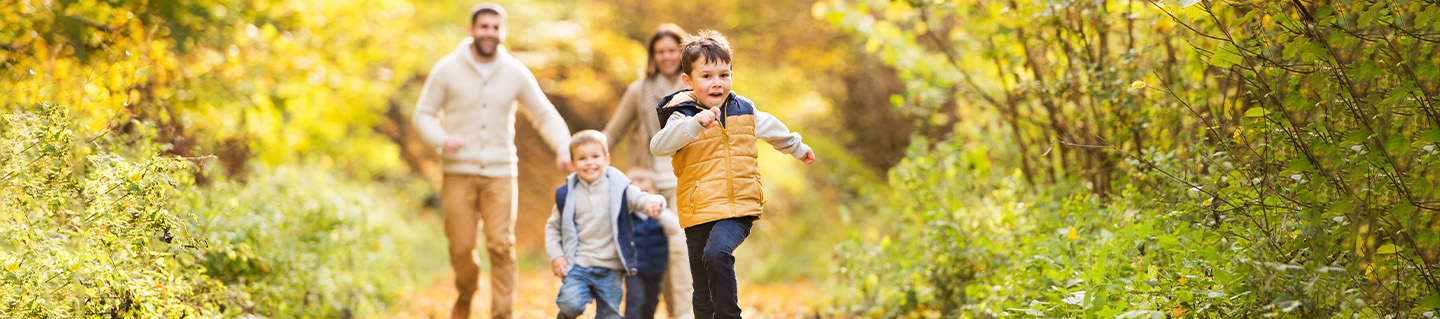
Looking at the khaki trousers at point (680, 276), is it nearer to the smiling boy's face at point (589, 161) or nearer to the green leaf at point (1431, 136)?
the smiling boy's face at point (589, 161)

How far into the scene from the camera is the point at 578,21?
1756cm

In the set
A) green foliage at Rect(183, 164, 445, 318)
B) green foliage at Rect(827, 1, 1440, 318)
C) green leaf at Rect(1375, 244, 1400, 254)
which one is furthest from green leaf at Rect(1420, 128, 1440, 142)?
green foliage at Rect(183, 164, 445, 318)

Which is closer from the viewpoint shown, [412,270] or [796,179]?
[412,270]

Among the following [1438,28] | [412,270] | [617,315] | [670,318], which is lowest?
[412,270]

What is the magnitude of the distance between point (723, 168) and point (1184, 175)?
186 cm

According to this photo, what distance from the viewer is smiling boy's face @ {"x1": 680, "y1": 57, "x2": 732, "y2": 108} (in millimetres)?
4234

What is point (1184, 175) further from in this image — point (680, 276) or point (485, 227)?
point (485, 227)

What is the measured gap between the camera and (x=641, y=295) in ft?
17.9

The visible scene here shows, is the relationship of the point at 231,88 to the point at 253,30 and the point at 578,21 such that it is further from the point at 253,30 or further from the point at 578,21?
the point at 578,21

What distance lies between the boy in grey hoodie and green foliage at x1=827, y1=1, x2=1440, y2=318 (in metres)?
1.66

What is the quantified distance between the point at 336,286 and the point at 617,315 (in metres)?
2.68

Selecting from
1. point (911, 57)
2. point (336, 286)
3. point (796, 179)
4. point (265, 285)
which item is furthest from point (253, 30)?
point (796, 179)

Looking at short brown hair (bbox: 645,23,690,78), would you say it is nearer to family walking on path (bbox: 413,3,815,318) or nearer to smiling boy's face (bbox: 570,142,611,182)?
family walking on path (bbox: 413,3,815,318)

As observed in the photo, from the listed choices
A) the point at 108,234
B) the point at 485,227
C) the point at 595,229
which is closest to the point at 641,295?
the point at 595,229
